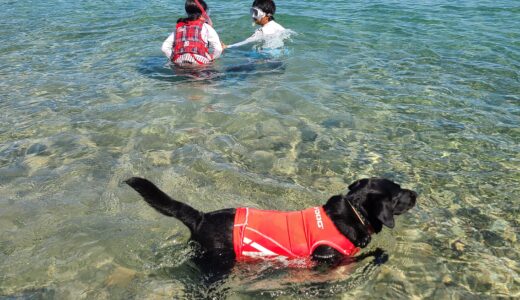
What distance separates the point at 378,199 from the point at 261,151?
7.85 feet

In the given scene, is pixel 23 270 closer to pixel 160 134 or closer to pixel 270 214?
pixel 270 214

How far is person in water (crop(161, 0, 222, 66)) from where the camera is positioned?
841 cm

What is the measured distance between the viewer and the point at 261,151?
573 centimetres

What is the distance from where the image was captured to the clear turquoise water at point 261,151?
12.0 feet

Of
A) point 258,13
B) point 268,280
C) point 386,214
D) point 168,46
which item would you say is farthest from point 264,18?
point 268,280

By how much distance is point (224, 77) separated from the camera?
336 inches

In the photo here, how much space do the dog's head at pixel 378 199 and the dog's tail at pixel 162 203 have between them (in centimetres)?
130

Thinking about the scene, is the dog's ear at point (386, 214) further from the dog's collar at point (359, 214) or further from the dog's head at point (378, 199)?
the dog's collar at point (359, 214)

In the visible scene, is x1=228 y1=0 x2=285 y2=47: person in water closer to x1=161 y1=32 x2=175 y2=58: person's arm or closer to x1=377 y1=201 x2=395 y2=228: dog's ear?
x1=161 y1=32 x2=175 y2=58: person's arm

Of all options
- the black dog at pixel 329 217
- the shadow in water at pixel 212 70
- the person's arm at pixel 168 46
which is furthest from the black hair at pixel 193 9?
the black dog at pixel 329 217

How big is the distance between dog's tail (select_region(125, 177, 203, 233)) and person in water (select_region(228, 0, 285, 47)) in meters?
6.57

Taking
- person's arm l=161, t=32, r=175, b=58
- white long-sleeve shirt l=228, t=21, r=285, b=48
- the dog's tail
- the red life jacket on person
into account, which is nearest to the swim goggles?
white long-sleeve shirt l=228, t=21, r=285, b=48

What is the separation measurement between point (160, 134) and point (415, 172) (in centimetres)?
344

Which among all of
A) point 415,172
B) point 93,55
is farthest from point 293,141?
point 93,55
